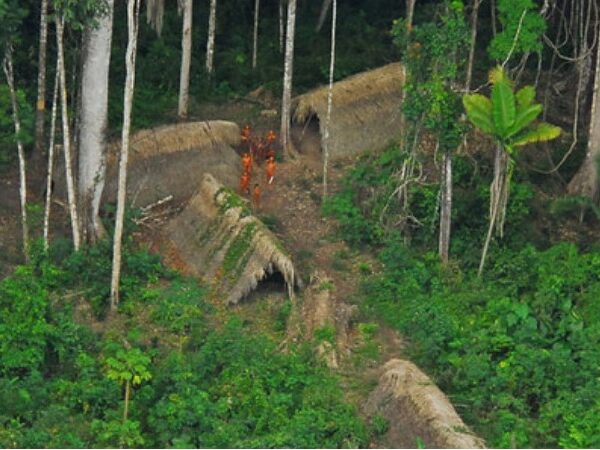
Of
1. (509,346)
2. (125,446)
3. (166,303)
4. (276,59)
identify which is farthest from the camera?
(276,59)

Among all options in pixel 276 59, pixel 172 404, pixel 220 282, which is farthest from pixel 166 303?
pixel 276 59

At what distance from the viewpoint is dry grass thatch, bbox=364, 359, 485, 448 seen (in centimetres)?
1981

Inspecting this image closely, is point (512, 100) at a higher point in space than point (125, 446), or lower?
higher

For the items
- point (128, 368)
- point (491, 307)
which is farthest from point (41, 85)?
point (491, 307)

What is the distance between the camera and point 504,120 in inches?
910

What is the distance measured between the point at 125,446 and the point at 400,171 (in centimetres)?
676

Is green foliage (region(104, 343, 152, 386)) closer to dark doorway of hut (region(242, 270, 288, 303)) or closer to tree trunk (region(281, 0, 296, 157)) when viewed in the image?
dark doorway of hut (region(242, 270, 288, 303))

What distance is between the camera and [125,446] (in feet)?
66.6

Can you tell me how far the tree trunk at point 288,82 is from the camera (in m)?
25.9

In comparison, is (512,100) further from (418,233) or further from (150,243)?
(150,243)

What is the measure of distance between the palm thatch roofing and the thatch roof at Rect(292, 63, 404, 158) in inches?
60.7

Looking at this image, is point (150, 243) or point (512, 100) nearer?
point (512, 100)

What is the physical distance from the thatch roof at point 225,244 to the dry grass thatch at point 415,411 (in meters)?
2.84

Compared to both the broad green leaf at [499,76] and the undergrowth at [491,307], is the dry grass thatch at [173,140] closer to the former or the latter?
the undergrowth at [491,307]
